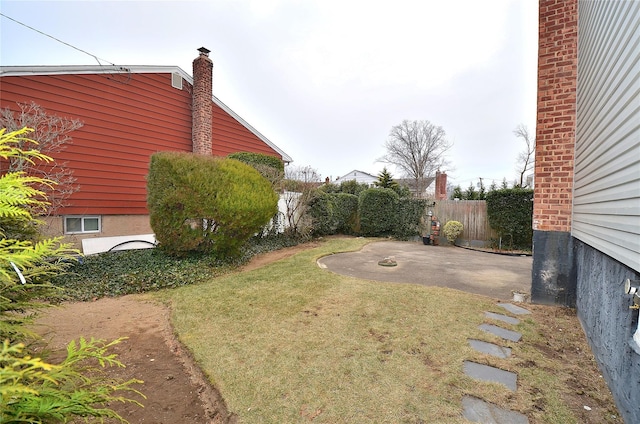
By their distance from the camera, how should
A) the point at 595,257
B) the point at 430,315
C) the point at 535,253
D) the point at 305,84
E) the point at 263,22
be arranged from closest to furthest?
the point at 595,257 → the point at 430,315 → the point at 535,253 → the point at 263,22 → the point at 305,84

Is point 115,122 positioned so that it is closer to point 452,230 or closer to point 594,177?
point 594,177

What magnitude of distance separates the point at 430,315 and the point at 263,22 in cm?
943

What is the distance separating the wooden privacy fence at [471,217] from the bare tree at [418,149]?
1893 cm

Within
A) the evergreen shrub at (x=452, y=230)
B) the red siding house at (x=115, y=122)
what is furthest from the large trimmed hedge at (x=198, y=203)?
the evergreen shrub at (x=452, y=230)

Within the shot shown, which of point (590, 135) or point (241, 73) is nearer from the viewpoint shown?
point (590, 135)

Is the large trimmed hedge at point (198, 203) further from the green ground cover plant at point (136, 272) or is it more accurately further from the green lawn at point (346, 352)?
the green lawn at point (346, 352)

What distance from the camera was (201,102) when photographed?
9.66m

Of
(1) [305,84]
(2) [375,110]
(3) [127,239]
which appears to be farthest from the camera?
(2) [375,110]

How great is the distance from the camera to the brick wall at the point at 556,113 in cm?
429

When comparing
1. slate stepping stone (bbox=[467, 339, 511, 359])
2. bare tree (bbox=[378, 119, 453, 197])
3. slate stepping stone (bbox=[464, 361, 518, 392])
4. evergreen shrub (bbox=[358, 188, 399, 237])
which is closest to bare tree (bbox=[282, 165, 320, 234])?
evergreen shrub (bbox=[358, 188, 399, 237])

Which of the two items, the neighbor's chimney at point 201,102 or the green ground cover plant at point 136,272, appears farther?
the neighbor's chimney at point 201,102

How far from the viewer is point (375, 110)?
2112 cm

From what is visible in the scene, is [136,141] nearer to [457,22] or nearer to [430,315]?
[430,315]

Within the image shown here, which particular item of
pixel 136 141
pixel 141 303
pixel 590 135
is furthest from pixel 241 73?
pixel 590 135
